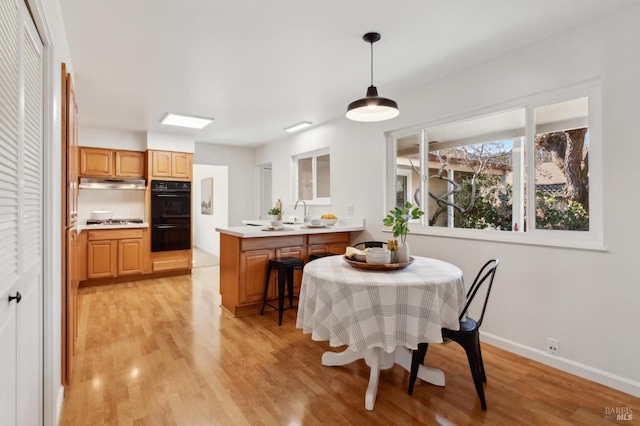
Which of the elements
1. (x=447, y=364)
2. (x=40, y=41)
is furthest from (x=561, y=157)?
(x=40, y=41)

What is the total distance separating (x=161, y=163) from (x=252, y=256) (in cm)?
303

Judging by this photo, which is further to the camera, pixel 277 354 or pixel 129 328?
pixel 129 328

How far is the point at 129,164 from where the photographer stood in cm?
549

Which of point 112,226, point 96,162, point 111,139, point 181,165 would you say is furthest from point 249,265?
Answer: point 111,139

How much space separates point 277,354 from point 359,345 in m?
1.09

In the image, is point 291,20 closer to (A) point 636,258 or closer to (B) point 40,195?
(B) point 40,195

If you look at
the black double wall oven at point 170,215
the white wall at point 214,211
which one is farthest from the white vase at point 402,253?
the white wall at point 214,211

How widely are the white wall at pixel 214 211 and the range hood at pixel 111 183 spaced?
5.68 ft

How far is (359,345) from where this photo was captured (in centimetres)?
185

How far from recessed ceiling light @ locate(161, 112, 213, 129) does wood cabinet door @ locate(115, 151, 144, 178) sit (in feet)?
3.54

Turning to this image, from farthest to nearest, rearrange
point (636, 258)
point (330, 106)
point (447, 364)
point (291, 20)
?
point (330, 106), point (447, 364), point (291, 20), point (636, 258)

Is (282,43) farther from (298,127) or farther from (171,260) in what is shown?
(171,260)

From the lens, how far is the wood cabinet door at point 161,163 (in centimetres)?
548

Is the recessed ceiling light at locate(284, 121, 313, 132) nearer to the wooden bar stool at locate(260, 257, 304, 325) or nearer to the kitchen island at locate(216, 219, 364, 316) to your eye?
the kitchen island at locate(216, 219, 364, 316)
